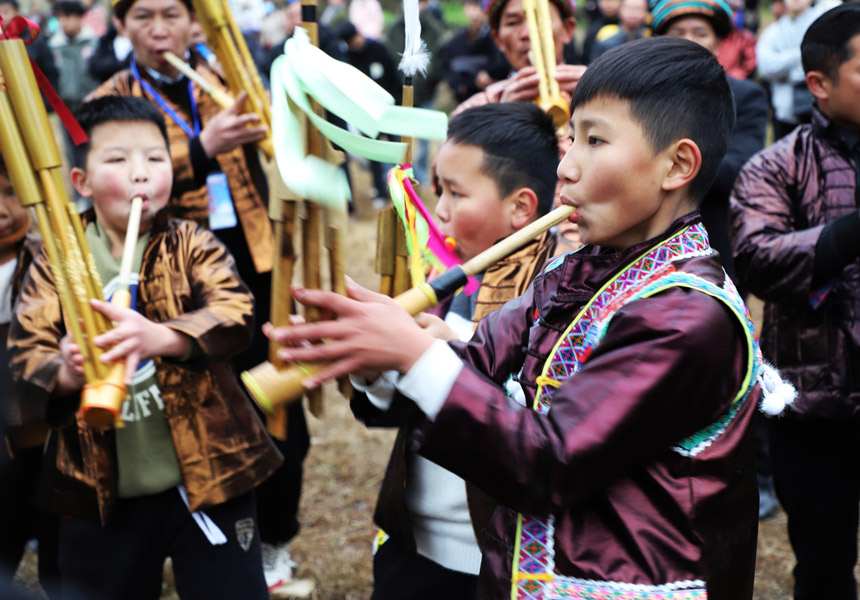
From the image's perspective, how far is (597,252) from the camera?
1460mm

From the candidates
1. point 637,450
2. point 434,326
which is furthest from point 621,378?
point 434,326

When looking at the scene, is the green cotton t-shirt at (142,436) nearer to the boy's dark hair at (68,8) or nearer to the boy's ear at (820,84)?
the boy's ear at (820,84)

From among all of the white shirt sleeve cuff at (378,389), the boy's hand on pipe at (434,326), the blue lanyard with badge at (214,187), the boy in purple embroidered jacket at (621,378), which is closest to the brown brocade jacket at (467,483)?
the boy's hand on pipe at (434,326)

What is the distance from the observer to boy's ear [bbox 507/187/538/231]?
2248 millimetres

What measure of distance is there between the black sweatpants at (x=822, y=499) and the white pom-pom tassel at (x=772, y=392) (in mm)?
1042

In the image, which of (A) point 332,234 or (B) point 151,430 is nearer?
(A) point 332,234

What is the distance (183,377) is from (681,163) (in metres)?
1.41

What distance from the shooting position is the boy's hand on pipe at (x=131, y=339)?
71.4 inches

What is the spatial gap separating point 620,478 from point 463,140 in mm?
1185

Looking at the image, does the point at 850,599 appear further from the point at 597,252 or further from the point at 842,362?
the point at 597,252

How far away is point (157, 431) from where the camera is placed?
2.21 metres

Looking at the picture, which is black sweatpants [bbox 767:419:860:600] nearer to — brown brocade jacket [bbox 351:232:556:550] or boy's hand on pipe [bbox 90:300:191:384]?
brown brocade jacket [bbox 351:232:556:550]

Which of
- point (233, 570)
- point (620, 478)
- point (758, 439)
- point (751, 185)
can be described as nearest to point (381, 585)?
point (233, 570)

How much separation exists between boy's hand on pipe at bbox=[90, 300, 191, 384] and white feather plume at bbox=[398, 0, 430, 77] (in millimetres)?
827
